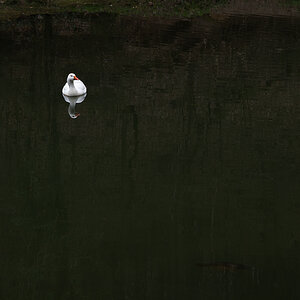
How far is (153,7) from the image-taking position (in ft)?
103

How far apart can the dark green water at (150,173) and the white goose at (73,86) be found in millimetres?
376

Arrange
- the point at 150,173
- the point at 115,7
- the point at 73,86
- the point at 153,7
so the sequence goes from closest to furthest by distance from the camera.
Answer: the point at 150,173, the point at 73,86, the point at 115,7, the point at 153,7

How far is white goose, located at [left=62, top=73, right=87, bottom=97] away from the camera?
1706 centimetres

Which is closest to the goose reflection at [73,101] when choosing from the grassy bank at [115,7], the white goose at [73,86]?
the white goose at [73,86]

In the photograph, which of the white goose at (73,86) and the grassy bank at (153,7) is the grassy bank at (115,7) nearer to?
the grassy bank at (153,7)

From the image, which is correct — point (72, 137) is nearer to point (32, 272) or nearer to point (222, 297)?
point (32, 272)

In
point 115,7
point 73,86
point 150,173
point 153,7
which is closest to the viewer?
point 150,173

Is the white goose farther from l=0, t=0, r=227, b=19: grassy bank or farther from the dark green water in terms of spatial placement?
l=0, t=0, r=227, b=19: grassy bank

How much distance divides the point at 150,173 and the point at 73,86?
517 centimetres

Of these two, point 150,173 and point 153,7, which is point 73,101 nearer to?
point 150,173

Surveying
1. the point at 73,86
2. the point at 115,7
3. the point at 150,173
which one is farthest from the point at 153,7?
the point at 150,173

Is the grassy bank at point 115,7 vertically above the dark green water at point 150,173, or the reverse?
the grassy bank at point 115,7

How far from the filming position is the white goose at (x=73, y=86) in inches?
672

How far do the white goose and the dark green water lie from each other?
376 millimetres
